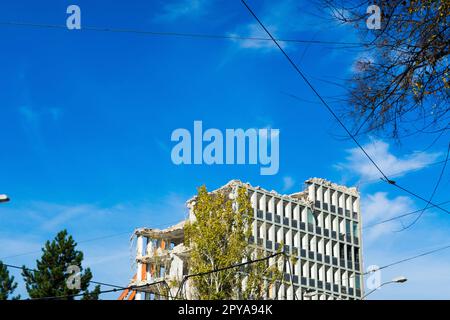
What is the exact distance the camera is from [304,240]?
255 feet

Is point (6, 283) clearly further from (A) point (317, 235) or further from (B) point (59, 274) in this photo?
(A) point (317, 235)

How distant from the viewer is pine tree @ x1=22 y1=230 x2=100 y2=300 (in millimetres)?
63812

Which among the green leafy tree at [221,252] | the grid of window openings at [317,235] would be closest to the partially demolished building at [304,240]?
the grid of window openings at [317,235]

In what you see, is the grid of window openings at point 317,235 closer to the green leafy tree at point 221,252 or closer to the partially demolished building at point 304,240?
the partially demolished building at point 304,240

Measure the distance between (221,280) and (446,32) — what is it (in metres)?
40.1

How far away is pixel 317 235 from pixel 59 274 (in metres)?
28.6

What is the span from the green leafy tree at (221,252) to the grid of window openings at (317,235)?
20.0m

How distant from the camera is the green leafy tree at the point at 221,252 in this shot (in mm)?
48219

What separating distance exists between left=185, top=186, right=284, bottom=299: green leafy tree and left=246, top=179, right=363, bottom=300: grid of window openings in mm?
20002

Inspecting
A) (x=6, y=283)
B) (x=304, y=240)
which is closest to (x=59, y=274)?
(x=6, y=283)

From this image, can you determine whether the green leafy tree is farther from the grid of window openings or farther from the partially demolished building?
the grid of window openings

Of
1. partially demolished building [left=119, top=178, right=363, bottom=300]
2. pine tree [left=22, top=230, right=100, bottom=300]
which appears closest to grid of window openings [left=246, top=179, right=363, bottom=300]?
partially demolished building [left=119, top=178, right=363, bottom=300]
